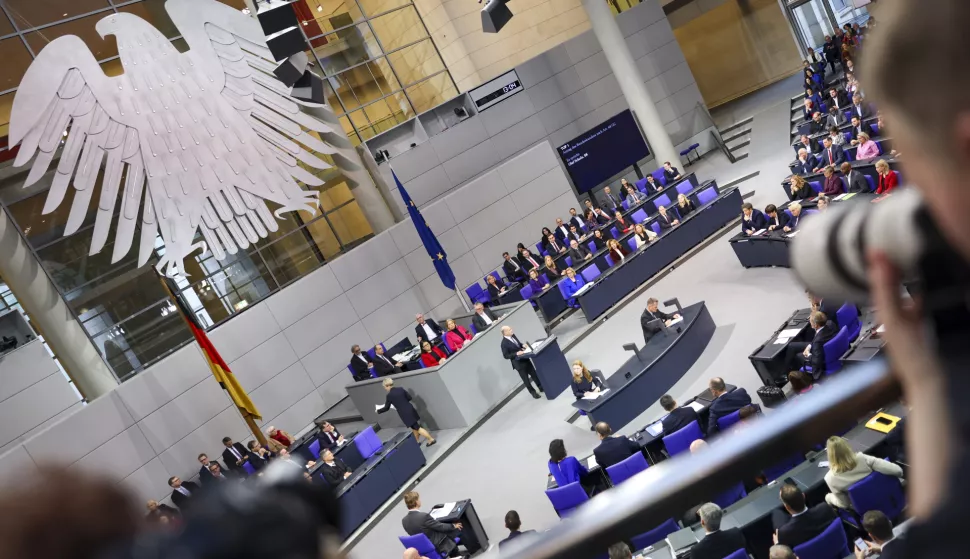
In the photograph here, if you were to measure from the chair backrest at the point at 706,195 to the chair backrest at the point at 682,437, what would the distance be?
9.58 meters

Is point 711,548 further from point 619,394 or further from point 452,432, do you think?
point 452,432

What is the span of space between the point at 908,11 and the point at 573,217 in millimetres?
17643

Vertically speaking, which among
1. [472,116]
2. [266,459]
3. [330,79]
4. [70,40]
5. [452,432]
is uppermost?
[70,40]

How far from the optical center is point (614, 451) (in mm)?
7855

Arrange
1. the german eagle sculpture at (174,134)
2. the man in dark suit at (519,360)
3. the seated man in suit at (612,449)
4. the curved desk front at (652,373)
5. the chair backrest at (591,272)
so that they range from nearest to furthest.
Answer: the seated man in suit at (612,449) < the curved desk front at (652,373) < the man in dark suit at (519,360) < the german eagle sculpture at (174,134) < the chair backrest at (591,272)

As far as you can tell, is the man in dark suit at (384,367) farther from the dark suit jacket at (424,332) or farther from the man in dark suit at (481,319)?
the man in dark suit at (481,319)

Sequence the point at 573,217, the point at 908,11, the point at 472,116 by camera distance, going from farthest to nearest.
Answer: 1. the point at 472,116
2. the point at 573,217
3. the point at 908,11

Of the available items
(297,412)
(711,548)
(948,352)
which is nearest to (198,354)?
(297,412)

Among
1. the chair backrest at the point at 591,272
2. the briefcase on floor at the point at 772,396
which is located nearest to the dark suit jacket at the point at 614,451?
the briefcase on floor at the point at 772,396

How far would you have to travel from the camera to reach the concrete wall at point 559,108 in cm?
1909

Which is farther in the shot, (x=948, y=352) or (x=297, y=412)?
(x=297, y=412)

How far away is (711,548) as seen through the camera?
5.45 metres

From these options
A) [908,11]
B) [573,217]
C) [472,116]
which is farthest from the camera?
[472,116]

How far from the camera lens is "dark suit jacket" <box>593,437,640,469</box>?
7848 mm
